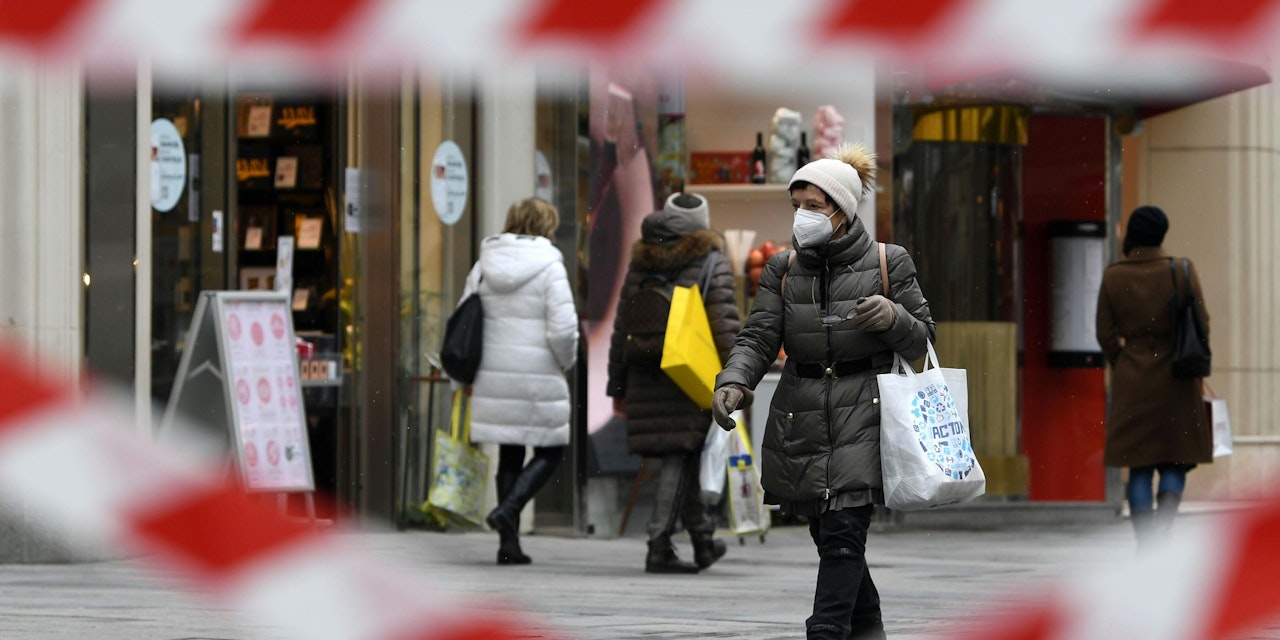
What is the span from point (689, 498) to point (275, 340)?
2.29m

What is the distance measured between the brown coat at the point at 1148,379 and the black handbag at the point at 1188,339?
3 cm

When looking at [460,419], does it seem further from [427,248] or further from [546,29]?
[546,29]

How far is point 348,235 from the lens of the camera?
11570mm

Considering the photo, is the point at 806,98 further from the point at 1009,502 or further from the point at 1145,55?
the point at 1145,55

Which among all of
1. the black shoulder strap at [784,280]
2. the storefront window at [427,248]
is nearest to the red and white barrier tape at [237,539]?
the black shoulder strap at [784,280]

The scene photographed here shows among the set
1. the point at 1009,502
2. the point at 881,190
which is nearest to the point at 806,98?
the point at 881,190

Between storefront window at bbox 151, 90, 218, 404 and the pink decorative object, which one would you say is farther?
the pink decorative object

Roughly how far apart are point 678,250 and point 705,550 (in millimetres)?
1319

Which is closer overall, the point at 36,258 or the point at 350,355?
the point at 36,258

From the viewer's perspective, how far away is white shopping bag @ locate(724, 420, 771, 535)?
9.56 m

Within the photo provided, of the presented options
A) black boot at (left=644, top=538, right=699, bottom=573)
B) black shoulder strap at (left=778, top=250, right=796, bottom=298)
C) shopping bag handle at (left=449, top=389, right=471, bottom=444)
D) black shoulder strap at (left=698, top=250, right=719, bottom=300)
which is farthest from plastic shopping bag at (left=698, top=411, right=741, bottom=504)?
black shoulder strap at (left=778, top=250, right=796, bottom=298)

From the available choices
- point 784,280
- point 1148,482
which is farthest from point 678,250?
point 784,280

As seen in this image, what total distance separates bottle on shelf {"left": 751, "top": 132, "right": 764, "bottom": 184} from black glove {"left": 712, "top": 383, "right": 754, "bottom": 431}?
6991mm

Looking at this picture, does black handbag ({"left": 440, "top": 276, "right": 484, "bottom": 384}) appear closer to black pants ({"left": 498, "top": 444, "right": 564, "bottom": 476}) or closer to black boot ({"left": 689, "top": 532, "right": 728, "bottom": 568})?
black pants ({"left": 498, "top": 444, "right": 564, "bottom": 476})
